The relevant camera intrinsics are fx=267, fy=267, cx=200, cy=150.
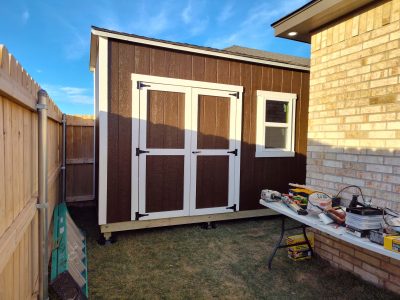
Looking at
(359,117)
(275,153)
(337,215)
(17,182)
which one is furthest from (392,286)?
(17,182)

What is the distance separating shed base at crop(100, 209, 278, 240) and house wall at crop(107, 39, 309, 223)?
0.33 feet

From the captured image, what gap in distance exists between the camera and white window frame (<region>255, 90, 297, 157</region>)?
4.65m

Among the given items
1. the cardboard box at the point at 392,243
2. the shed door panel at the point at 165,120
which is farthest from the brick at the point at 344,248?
the shed door panel at the point at 165,120

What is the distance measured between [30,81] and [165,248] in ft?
8.27

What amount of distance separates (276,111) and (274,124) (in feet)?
0.82

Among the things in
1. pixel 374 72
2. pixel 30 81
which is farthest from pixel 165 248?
pixel 374 72

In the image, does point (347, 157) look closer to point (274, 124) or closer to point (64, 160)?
point (274, 124)

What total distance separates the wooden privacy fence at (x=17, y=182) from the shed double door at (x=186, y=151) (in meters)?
1.92

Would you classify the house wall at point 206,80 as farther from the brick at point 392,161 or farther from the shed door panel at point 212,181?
the brick at point 392,161

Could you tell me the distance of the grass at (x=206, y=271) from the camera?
2494mm

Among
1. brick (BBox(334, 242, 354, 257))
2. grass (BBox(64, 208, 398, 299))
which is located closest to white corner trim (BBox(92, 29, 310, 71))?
grass (BBox(64, 208, 398, 299))

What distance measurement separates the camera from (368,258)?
2625mm

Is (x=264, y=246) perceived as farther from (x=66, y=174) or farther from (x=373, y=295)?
(x=66, y=174)

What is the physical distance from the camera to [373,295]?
242 cm
